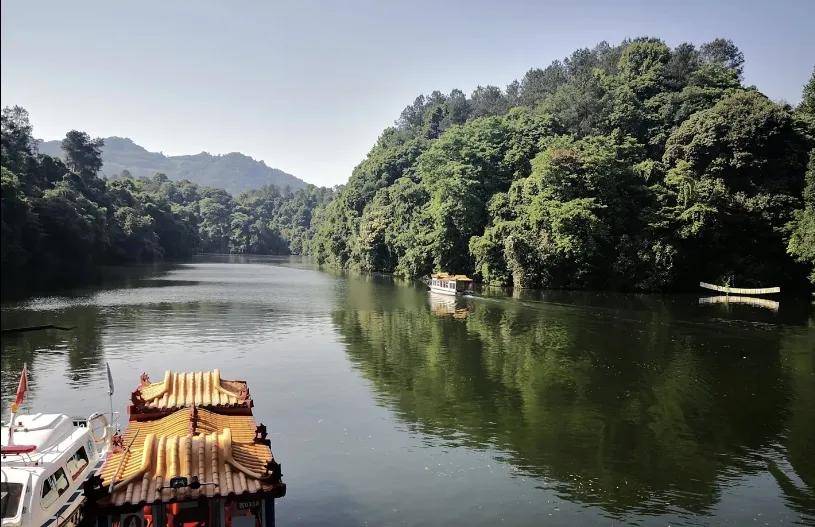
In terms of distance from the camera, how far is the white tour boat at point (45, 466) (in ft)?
45.5

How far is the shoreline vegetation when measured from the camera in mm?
77625

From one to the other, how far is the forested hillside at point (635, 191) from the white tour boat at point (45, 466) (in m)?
68.3

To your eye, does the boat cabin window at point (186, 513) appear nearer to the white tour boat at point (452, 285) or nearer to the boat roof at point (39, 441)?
the boat roof at point (39, 441)

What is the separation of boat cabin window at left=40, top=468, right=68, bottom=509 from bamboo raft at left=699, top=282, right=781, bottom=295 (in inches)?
2947

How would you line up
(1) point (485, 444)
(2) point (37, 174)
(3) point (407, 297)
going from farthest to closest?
(2) point (37, 174) → (3) point (407, 297) → (1) point (485, 444)

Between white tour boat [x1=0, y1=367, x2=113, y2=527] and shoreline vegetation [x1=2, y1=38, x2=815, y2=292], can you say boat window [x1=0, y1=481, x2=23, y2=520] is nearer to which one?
white tour boat [x1=0, y1=367, x2=113, y2=527]

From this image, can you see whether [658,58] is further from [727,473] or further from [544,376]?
[727,473]

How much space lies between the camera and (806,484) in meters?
20.7

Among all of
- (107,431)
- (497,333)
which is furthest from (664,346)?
(107,431)

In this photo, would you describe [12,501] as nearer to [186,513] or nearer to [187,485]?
[186,513]

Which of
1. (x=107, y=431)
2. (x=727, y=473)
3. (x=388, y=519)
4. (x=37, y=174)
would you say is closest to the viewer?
(x=388, y=519)

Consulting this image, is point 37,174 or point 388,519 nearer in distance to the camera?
point 388,519

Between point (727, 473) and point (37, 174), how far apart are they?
11792cm

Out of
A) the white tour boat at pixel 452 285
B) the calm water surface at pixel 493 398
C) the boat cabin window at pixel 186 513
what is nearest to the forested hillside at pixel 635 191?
the white tour boat at pixel 452 285
